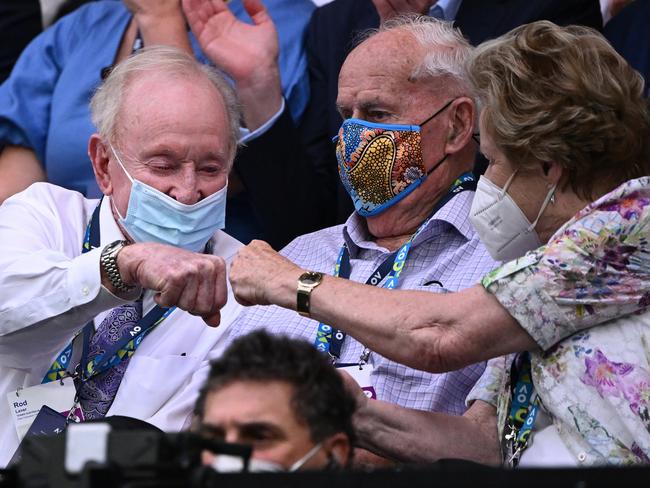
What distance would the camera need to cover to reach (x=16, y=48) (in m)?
5.74

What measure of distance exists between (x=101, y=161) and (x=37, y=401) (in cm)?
84

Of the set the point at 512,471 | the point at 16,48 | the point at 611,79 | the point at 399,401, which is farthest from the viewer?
the point at 16,48

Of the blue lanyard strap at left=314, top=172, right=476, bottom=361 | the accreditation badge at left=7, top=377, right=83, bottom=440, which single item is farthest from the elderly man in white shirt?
the blue lanyard strap at left=314, top=172, right=476, bottom=361

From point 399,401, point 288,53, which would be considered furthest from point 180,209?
point 288,53

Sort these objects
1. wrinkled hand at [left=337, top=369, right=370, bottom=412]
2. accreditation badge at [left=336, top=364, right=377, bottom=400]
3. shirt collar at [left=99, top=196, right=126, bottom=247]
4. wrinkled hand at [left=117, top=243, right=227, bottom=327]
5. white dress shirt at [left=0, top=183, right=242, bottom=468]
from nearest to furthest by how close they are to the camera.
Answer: wrinkled hand at [left=337, top=369, right=370, bottom=412]
wrinkled hand at [left=117, top=243, right=227, bottom=327]
accreditation badge at [left=336, top=364, right=377, bottom=400]
white dress shirt at [left=0, top=183, right=242, bottom=468]
shirt collar at [left=99, top=196, right=126, bottom=247]

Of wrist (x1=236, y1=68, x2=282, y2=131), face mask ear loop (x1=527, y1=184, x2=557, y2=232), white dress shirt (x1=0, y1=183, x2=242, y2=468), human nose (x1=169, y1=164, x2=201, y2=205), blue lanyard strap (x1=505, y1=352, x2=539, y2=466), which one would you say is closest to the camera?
blue lanyard strap (x1=505, y1=352, x2=539, y2=466)

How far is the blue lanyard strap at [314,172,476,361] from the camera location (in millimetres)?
3982

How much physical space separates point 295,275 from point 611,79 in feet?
3.17

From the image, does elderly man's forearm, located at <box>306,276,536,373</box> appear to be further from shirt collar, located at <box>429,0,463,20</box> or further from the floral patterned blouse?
shirt collar, located at <box>429,0,463,20</box>

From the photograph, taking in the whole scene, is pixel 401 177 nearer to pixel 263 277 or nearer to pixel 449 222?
pixel 449 222

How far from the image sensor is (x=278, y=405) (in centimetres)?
276

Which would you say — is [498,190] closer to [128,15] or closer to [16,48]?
[128,15]

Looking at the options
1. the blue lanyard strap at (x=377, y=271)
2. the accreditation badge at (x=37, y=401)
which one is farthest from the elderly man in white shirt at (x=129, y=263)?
the blue lanyard strap at (x=377, y=271)

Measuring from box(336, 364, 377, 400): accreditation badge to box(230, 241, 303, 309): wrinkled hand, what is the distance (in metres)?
0.38
